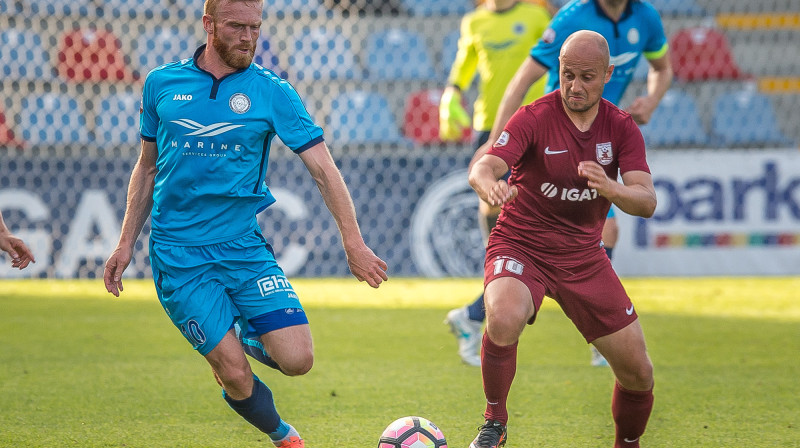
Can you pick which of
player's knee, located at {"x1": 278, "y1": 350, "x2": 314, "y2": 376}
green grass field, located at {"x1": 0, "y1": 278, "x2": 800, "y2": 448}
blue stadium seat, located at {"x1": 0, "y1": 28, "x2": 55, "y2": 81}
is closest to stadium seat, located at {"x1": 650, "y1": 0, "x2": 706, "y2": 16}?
green grass field, located at {"x1": 0, "y1": 278, "x2": 800, "y2": 448}

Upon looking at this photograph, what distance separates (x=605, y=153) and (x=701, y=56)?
906cm

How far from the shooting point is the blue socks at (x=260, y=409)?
12.1 feet

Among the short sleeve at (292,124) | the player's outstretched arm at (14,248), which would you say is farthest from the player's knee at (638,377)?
the player's outstretched arm at (14,248)

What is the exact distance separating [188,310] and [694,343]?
4.02 metres

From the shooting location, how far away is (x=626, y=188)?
356 cm

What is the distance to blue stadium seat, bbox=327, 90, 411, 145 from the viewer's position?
10.5 m

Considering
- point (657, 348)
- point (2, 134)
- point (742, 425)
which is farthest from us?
point (2, 134)

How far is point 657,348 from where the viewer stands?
6402 millimetres

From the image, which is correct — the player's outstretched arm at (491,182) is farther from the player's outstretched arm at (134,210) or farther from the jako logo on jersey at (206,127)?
the player's outstretched arm at (134,210)

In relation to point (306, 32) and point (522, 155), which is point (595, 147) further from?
point (306, 32)

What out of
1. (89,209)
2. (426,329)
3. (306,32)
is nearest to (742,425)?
(426,329)

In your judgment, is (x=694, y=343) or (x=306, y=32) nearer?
(x=694, y=343)

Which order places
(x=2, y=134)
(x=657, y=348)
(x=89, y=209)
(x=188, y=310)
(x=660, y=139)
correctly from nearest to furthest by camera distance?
(x=188, y=310) → (x=657, y=348) → (x=89, y=209) → (x=2, y=134) → (x=660, y=139)

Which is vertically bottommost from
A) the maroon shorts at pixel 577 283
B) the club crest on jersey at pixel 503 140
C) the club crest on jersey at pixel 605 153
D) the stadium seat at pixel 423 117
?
the stadium seat at pixel 423 117
